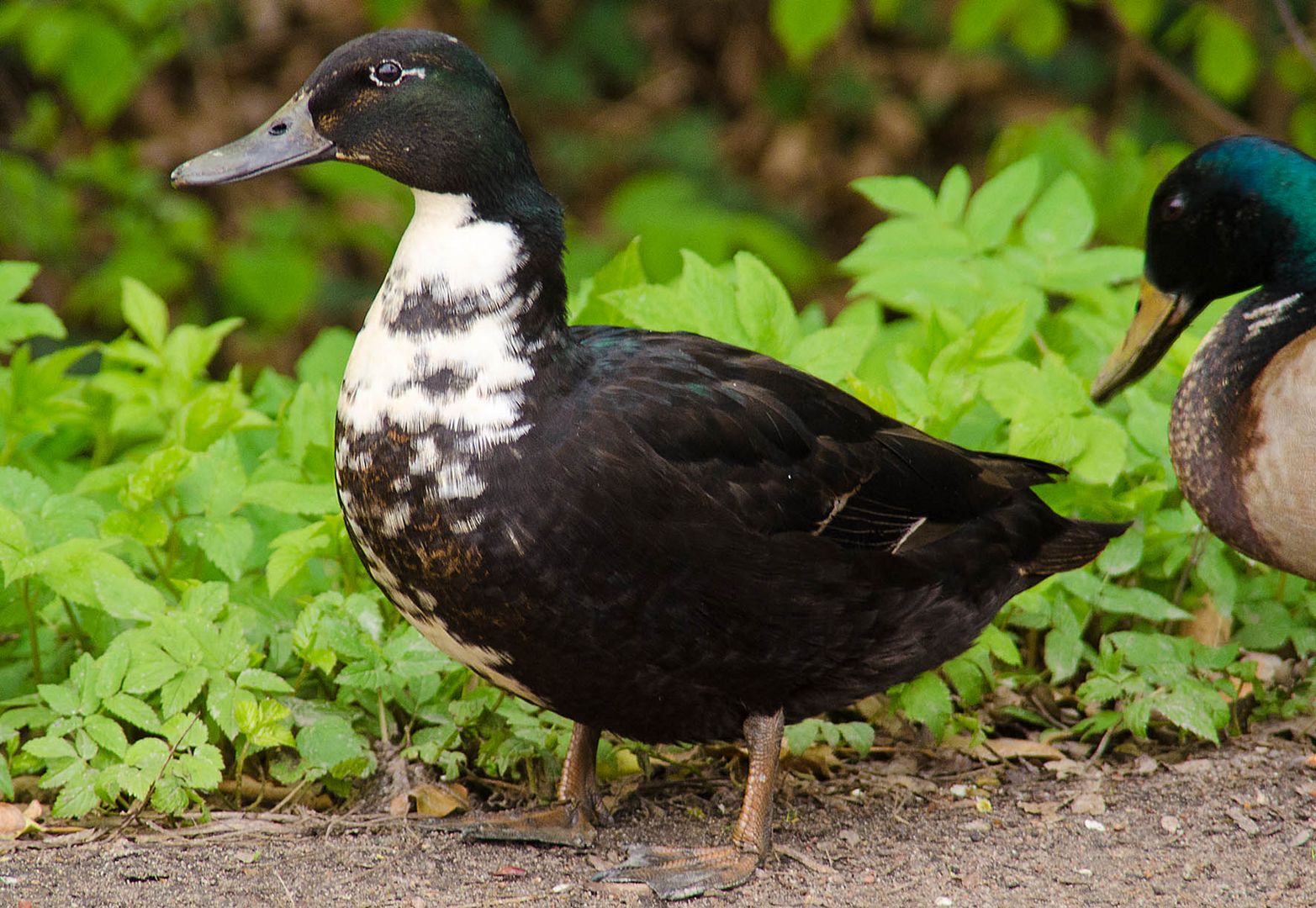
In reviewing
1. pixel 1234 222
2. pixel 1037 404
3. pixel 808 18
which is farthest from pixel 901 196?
pixel 808 18

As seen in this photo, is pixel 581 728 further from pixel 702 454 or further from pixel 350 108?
pixel 350 108

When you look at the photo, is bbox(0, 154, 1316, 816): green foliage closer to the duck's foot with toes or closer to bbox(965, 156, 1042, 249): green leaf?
bbox(965, 156, 1042, 249): green leaf

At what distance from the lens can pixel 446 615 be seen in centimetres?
290

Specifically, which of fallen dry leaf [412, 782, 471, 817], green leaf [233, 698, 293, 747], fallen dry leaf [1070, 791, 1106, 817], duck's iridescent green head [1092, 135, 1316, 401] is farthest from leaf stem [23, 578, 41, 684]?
duck's iridescent green head [1092, 135, 1316, 401]

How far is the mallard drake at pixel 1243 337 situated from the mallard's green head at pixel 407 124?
1.58m

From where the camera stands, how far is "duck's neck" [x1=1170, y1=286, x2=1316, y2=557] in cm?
345

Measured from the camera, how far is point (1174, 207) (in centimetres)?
362

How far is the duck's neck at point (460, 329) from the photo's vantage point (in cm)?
281

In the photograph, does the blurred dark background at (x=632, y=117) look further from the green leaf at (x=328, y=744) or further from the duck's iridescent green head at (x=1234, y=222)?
the green leaf at (x=328, y=744)

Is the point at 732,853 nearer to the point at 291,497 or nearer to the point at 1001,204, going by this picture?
the point at 291,497

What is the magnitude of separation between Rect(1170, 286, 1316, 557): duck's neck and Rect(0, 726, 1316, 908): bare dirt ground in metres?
0.57

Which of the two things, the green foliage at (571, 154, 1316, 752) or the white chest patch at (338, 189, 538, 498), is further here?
the green foliage at (571, 154, 1316, 752)

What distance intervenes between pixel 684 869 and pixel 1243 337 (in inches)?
67.5

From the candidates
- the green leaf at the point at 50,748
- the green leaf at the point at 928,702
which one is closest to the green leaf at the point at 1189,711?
the green leaf at the point at 928,702
